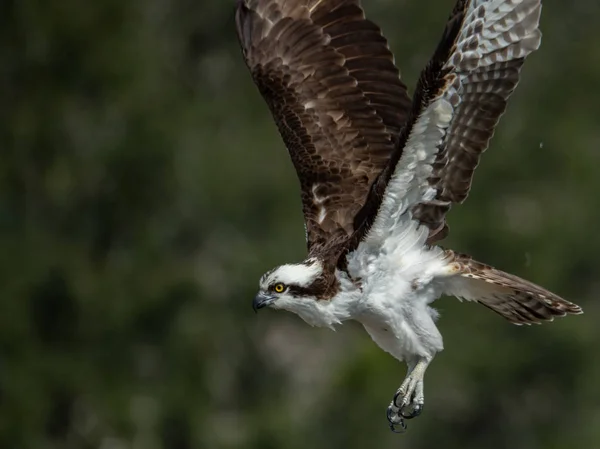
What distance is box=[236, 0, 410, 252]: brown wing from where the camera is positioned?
10.4 meters

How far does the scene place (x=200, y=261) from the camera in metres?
24.5

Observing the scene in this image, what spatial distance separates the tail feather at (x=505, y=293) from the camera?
31.1 ft

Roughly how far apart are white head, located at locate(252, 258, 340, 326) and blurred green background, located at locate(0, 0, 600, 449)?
10530mm

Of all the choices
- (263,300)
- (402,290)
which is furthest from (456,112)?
(263,300)

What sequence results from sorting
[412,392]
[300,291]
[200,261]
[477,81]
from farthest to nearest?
[200,261] < [412,392] < [300,291] < [477,81]

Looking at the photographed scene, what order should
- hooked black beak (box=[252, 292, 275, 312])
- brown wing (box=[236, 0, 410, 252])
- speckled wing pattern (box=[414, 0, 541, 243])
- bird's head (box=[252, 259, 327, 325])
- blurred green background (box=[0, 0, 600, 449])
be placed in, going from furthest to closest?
blurred green background (box=[0, 0, 600, 449]), brown wing (box=[236, 0, 410, 252]), hooked black beak (box=[252, 292, 275, 312]), bird's head (box=[252, 259, 327, 325]), speckled wing pattern (box=[414, 0, 541, 243])

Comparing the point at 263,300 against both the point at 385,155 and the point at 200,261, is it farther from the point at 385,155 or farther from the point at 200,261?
the point at 200,261

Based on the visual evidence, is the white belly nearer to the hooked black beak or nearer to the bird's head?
the bird's head

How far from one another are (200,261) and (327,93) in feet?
45.6

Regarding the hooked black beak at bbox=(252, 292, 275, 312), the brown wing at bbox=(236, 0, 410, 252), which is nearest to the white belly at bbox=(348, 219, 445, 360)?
the hooked black beak at bbox=(252, 292, 275, 312)

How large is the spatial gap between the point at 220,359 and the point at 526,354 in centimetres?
553

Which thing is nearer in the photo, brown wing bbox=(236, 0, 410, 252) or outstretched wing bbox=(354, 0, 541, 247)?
outstretched wing bbox=(354, 0, 541, 247)

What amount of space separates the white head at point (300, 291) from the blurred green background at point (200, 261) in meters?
10.5

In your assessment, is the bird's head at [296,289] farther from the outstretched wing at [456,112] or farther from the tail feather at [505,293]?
the tail feather at [505,293]
